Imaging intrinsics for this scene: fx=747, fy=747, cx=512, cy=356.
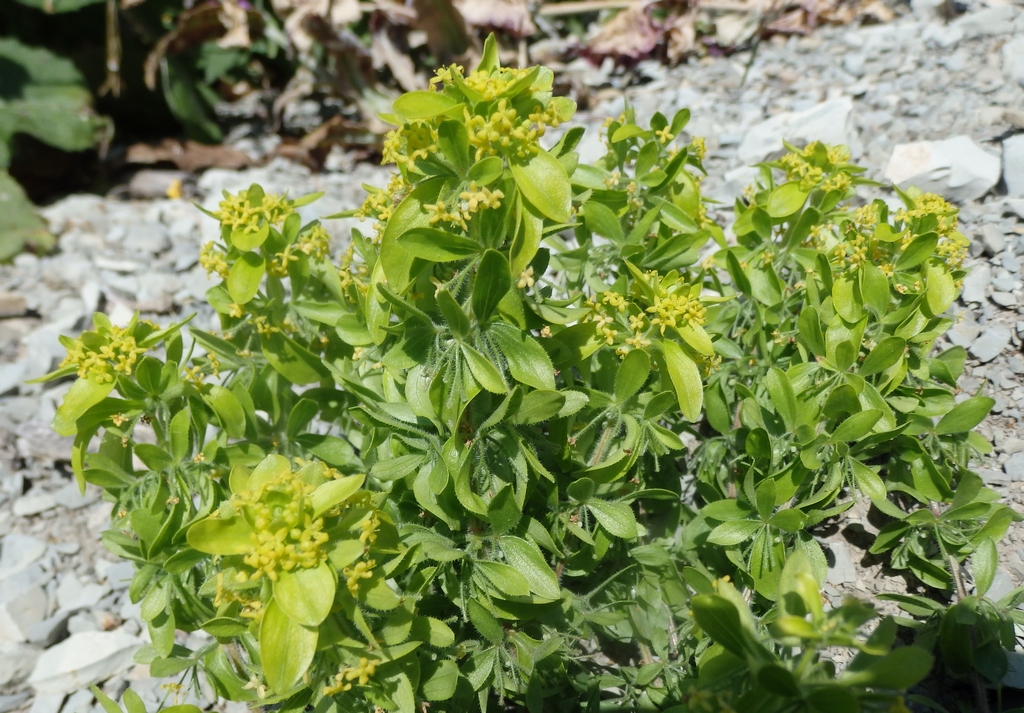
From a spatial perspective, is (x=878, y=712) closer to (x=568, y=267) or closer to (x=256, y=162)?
(x=568, y=267)

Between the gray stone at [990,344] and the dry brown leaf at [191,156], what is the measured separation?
3936 mm

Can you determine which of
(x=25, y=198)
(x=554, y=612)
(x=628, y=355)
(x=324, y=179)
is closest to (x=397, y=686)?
(x=554, y=612)

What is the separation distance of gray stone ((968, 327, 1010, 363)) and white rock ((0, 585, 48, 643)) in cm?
309

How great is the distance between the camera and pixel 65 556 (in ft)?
8.79

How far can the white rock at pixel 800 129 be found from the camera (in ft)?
10.3

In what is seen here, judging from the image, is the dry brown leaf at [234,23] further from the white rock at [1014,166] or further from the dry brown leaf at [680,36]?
the white rock at [1014,166]

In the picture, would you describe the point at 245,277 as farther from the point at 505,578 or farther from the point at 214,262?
the point at 505,578

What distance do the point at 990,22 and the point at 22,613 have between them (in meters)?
4.71

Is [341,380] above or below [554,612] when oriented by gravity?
above

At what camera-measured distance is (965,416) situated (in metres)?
1.77

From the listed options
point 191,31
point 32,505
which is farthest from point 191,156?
point 32,505

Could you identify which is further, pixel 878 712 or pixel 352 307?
pixel 352 307

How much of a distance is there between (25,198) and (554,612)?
12.5 ft

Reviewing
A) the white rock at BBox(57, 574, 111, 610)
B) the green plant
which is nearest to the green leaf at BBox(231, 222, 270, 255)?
the white rock at BBox(57, 574, 111, 610)
